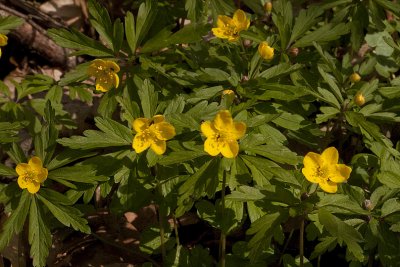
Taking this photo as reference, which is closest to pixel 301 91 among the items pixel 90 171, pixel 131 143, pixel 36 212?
pixel 131 143

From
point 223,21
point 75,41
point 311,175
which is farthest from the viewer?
point 223,21

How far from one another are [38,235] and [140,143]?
688 mm

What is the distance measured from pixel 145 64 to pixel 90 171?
0.68m

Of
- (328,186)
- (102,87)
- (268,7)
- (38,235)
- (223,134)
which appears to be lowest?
(38,235)

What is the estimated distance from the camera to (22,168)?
2.52 m

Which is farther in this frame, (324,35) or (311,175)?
(324,35)

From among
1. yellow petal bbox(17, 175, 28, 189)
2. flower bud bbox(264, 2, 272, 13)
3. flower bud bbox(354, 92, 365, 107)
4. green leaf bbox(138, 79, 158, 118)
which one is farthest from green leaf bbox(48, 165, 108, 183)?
Answer: flower bud bbox(264, 2, 272, 13)

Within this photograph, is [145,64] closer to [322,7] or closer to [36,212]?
[36,212]

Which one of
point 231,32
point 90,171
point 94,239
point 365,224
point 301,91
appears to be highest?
point 231,32

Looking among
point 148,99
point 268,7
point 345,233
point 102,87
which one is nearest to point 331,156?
point 345,233

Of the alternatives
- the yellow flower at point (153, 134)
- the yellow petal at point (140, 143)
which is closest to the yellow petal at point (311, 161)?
the yellow flower at point (153, 134)

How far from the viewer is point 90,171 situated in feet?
8.65

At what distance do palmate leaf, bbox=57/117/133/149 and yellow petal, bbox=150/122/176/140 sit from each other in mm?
222

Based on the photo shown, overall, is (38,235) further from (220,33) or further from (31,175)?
(220,33)
